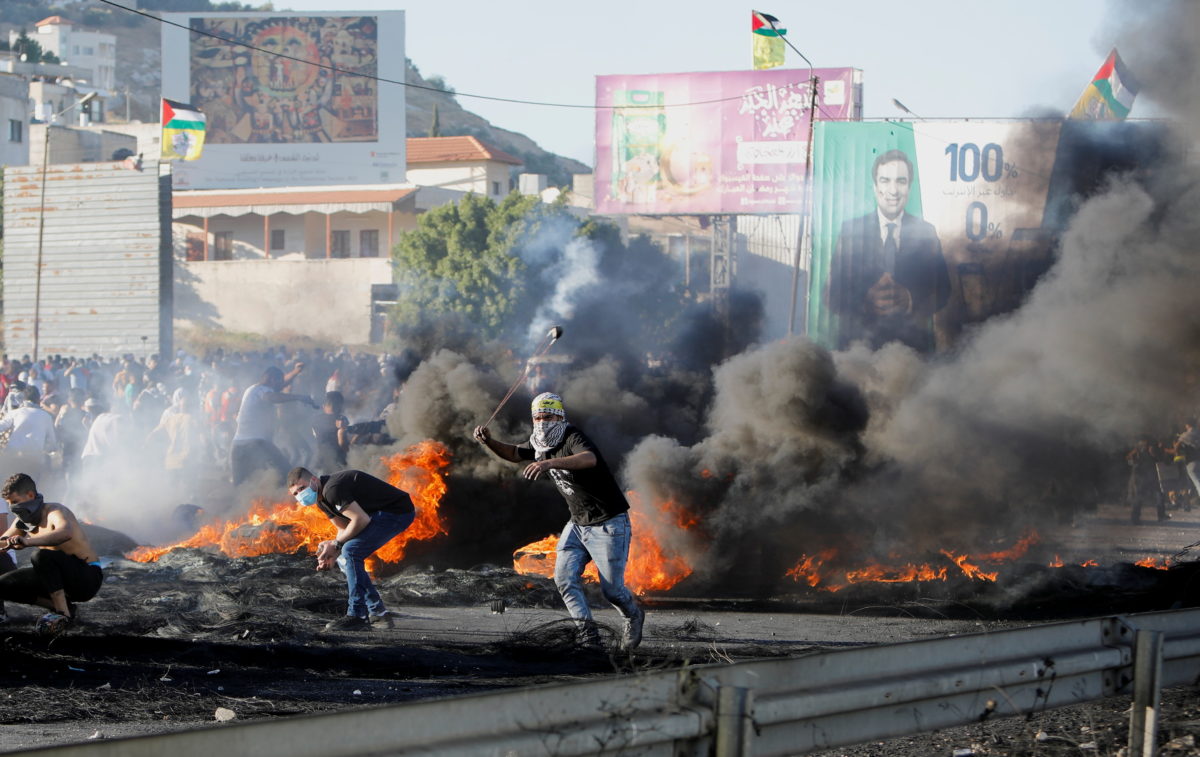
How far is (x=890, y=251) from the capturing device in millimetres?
24828

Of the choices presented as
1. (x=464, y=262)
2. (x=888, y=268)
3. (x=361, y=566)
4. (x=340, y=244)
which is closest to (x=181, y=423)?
(x=361, y=566)

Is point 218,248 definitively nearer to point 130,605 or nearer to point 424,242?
point 424,242

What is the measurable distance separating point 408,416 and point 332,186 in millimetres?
46904

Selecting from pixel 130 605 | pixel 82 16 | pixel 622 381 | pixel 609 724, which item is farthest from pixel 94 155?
pixel 82 16

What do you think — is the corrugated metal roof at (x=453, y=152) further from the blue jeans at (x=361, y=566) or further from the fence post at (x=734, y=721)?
the fence post at (x=734, y=721)

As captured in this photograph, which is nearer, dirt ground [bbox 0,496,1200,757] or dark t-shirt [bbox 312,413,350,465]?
dirt ground [bbox 0,496,1200,757]

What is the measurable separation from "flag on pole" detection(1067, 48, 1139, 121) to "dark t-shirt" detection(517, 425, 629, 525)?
8.57m

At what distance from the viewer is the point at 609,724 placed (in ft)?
10.8

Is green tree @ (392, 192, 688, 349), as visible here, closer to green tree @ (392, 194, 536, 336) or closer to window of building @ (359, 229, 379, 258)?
green tree @ (392, 194, 536, 336)

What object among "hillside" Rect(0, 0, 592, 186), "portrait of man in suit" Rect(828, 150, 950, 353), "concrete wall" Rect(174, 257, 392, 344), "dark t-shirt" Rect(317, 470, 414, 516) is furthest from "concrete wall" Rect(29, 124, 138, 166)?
"hillside" Rect(0, 0, 592, 186)

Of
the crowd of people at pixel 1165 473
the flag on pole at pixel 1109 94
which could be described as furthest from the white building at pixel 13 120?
the crowd of people at pixel 1165 473

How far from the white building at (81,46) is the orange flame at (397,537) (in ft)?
427

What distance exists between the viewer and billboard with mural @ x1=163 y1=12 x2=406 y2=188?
180 feet

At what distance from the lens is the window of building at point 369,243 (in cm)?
5919
